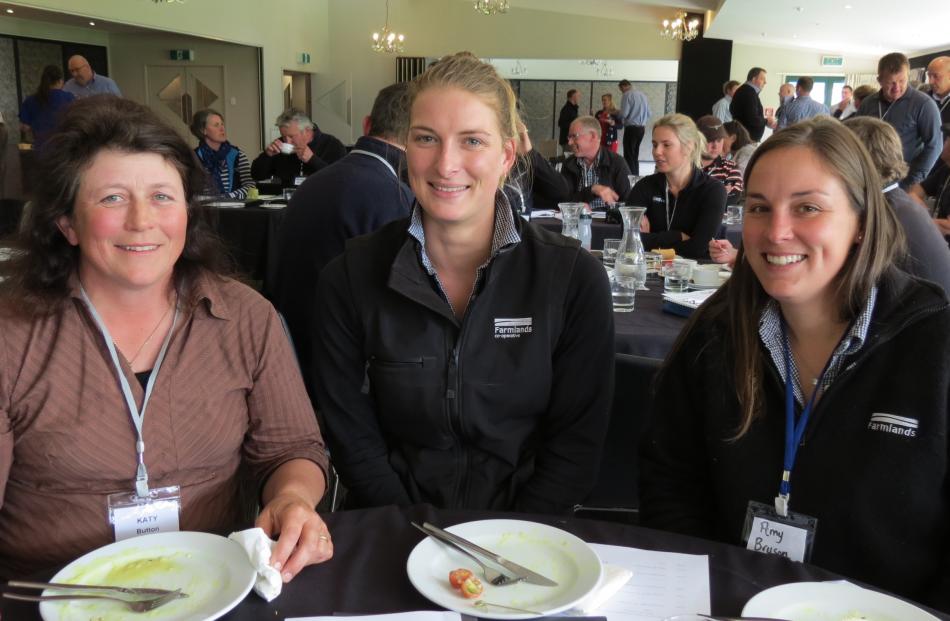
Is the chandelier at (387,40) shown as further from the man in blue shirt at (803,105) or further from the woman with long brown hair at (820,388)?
the woman with long brown hair at (820,388)

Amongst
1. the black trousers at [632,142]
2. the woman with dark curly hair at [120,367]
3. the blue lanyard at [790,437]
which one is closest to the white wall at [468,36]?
the black trousers at [632,142]


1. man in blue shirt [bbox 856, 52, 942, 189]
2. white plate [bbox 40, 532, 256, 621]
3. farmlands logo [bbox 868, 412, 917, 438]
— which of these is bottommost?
white plate [bbox 40, 532, 256, 621]

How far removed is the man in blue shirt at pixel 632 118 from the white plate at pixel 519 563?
14053 millimetres

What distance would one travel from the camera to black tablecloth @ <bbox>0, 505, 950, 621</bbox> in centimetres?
96

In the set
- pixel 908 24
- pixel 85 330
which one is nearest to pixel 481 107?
pixel 85 330

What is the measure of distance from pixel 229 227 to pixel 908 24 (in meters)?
12.6

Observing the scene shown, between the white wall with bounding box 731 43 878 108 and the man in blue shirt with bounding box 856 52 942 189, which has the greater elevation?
the white wall with bounding box 731 43 878 108

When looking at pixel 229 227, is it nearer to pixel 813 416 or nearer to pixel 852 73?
pixel 813 416

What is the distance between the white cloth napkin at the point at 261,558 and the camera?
0.98 meters

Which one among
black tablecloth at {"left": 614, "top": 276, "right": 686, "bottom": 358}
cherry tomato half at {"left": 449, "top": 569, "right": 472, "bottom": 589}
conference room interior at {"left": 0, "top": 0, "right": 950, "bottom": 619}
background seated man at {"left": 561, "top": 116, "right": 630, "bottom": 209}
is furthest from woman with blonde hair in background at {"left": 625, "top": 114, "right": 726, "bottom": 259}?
conference room interior at {"left": 0, "top": 0, "right": 950, "bottom": 619}

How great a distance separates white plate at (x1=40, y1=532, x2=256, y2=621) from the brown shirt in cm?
19

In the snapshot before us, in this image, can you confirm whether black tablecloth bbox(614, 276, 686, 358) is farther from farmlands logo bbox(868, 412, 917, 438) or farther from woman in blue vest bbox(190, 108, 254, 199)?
woman in blue vest bbox(190, 108, 254, 199)

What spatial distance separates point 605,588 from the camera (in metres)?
0.97

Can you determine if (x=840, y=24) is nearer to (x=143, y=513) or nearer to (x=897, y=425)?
(x=897, y=425)
